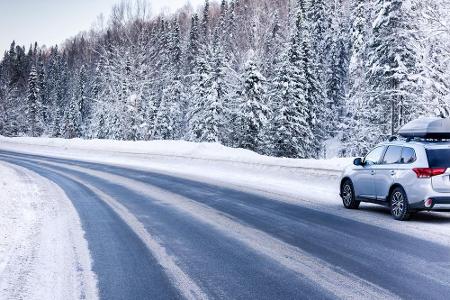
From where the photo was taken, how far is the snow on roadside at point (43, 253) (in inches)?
234

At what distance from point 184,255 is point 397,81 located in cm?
2919

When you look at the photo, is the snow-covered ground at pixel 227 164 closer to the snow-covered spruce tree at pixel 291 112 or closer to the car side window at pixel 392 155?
the car side window at pixel 392 155

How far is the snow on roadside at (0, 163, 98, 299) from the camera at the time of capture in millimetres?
5934

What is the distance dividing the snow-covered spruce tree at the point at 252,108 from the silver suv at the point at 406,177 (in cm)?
3264

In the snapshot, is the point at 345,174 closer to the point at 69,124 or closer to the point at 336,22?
the point at 336,22

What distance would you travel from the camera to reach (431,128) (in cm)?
1141

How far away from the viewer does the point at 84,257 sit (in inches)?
297

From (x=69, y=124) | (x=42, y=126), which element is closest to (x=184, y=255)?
(x=69, y=124)

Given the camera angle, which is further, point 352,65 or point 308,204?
point 352,65

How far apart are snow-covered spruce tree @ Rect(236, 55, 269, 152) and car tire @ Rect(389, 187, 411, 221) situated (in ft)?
112

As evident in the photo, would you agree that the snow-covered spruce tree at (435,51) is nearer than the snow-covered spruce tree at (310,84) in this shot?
Yes

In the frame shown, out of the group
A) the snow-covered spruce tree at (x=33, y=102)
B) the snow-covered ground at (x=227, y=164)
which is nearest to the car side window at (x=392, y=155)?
the snow-covered ground at (x=227, y=164)

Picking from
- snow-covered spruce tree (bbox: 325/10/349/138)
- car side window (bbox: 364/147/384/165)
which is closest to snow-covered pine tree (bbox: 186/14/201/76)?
snow-covered spruce tree (bbox: 325/10/349/138)

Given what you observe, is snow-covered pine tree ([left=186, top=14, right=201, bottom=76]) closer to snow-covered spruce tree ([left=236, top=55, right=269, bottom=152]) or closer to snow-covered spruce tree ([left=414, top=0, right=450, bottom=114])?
snow-covered spruce tree ([left=236, top=55, right=269, bottom=152])
